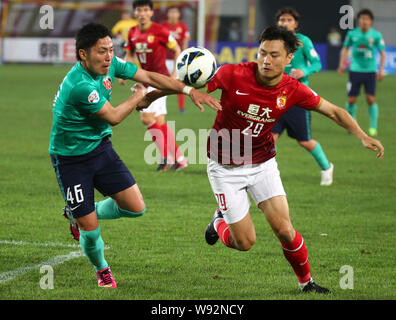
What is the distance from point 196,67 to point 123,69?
0.71 m

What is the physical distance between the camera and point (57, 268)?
5961mm

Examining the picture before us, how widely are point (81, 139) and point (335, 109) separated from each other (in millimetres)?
1953

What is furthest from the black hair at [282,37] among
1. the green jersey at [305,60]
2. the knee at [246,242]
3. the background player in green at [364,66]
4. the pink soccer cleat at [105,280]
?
the background player in green at [364,66]

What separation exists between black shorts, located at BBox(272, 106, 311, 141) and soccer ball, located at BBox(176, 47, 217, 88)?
4220 millimetres

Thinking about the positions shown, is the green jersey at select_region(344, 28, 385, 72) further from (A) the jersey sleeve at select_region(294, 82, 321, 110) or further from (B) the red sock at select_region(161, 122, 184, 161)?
(A) the jersey sleeve at select_region(294, 82, 321, 110)

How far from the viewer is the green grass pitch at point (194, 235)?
18.0ft

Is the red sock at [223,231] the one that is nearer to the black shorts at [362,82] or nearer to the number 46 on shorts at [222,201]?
the number 46 on shorts at [222,201]

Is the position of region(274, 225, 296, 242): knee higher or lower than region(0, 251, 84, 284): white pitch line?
higher

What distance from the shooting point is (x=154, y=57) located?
445 inches

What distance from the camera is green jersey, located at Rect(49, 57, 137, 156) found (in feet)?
17.1

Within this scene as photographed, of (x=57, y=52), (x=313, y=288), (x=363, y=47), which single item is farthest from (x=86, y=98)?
(x=57, y=52)

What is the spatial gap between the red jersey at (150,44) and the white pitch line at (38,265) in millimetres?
5375

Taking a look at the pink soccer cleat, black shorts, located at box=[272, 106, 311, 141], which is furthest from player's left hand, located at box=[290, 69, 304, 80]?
the pink soccer cleat

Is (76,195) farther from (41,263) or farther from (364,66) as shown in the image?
(364,66)
